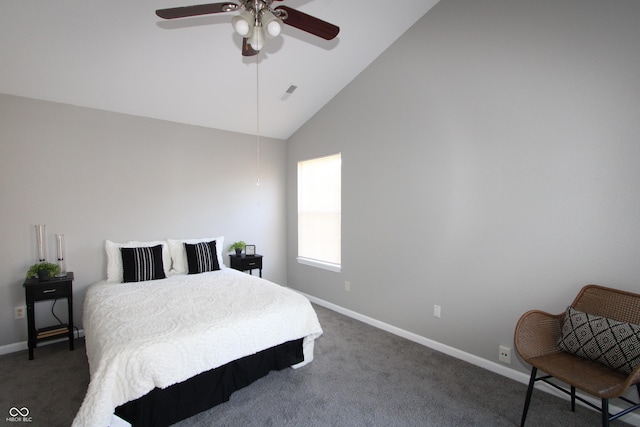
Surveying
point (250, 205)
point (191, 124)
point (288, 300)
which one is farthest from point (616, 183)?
point (191, 124)

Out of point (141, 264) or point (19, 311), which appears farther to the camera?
point (141, 264)

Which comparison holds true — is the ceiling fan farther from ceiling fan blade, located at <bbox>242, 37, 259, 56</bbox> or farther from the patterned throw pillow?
the patterned throw pillow

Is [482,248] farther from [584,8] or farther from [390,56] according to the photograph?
[390,56]

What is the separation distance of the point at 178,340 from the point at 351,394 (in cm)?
131

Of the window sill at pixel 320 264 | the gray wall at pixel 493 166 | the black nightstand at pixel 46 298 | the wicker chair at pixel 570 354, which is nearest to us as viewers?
the wicker chair at pixel 570 354

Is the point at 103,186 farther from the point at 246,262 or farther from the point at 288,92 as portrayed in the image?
the point at 288,92

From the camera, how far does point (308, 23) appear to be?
185 cm

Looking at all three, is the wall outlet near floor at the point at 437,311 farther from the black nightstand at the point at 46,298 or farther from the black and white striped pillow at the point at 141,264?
the black nightstand at the point at 46,298

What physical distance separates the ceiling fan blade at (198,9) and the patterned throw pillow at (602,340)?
281 centimetres

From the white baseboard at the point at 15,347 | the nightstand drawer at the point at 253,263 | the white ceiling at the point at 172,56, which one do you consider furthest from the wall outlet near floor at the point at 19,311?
the nightstand drawer at the point at 253,263

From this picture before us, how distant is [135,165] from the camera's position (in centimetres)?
353

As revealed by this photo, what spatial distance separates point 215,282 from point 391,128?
247 cm

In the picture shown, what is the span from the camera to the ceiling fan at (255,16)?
1.68 m

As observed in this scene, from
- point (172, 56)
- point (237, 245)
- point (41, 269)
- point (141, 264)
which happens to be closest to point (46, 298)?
point (41, 269)
